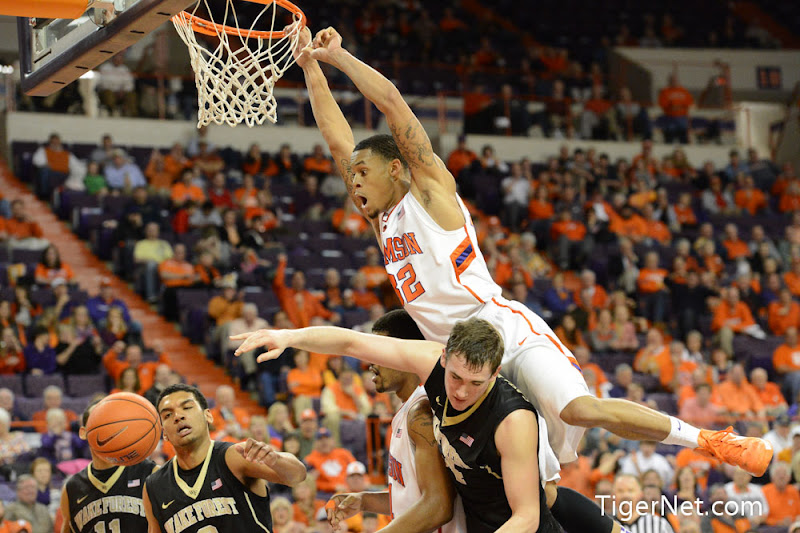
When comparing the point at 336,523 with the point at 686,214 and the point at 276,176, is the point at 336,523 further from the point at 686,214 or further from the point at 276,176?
the point at 686,214

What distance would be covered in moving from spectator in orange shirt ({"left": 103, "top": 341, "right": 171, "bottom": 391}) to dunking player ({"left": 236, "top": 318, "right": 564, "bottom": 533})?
21.2 ft

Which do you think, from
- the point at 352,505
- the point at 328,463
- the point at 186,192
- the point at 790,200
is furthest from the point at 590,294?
the point at 352,505

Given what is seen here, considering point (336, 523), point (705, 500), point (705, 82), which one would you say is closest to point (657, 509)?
point (705, 500)

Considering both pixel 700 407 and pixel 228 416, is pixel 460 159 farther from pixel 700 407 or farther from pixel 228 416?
pixel 228 416

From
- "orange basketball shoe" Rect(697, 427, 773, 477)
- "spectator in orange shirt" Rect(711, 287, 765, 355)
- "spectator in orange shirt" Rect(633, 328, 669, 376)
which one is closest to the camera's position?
"orange basketball shoe" Rect(697, 427, 773, 477)

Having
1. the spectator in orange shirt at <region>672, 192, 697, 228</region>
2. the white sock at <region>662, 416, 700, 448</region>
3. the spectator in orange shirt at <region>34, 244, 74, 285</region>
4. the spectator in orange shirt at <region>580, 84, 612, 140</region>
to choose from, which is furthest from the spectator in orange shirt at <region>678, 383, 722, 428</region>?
the spectator in orange shirt at <region>580, 84, 612, 140</region>

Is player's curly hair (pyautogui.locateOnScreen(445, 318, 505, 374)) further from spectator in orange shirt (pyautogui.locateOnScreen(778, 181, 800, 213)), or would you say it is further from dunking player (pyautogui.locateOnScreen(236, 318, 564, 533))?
spectator in orange shirt (pyautogui.locateOnScreen(778, 181, 800, 213))

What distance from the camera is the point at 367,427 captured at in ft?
34.8

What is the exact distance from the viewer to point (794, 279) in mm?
16266

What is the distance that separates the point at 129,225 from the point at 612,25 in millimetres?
13854

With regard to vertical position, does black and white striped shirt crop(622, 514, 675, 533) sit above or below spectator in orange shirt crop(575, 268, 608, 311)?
below

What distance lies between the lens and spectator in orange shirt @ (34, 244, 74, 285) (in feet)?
40.6

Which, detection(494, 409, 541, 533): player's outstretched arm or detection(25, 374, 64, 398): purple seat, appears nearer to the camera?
detection(494, 409, 541, 533): player's outstretched arm

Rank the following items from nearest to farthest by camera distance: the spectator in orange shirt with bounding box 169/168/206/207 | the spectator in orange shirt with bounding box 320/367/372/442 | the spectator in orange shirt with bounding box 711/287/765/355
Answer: the spectator in orange shirt with bounding box 320/367/372/442, the spectator in orange shirt with bounding box 169/168/206/207, the spectator in orange shirt with bounding box 711/287/765/355
